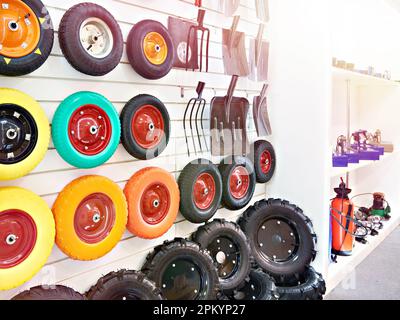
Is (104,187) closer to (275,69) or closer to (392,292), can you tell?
(275,69)

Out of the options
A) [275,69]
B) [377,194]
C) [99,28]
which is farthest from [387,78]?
[99,28]

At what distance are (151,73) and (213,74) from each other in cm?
67

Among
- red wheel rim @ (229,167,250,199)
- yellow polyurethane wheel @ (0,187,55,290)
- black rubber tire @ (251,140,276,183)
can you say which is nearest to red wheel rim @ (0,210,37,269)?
yellow polyurethane wheel @ (0,187,55,290)

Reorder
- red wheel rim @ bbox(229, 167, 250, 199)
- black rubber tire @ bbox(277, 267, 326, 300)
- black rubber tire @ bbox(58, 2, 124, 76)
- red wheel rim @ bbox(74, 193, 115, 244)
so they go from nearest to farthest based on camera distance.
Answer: black rubber tire @ bbox(58, 2, 124, 76) → red wheel rim @ bbox(74, 193, 115, 244) → black rubber tire @ bbox(277, 267, 326, 300) → red wheel rim @ bbox(229, 167, 250, 199)

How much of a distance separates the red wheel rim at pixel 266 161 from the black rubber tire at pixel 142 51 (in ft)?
3.85

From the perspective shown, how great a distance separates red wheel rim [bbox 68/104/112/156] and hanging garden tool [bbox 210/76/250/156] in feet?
2.63

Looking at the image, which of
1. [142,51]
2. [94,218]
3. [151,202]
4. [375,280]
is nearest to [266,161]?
[151,202]

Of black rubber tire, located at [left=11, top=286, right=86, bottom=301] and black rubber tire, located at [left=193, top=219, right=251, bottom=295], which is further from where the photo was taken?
black rubber tire, located at [left=193, top=219, right=251, bottom=295]

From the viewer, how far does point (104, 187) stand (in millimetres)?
1670

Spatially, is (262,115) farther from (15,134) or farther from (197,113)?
(15,134)

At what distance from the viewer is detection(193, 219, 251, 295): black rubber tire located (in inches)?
87.7

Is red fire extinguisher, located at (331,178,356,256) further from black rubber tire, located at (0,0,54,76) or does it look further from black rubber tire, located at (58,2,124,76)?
black rubber tire, located at (0,0,54,76)

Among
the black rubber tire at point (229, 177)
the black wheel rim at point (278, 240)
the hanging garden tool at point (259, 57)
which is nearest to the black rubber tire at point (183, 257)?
the black rubber tire at point (229, 177)

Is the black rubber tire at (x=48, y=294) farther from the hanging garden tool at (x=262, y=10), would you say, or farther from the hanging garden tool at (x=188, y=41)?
the hanging garden tool at (x=262, y=10)
